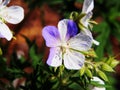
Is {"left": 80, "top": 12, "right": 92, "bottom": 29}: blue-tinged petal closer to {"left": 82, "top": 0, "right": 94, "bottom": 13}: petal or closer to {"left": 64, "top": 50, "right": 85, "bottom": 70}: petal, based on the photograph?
{"left": 82, "top": 0, "right": 94, "bottom": 13}: petal

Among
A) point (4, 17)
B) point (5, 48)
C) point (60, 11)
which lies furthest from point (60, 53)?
point (60, 11)

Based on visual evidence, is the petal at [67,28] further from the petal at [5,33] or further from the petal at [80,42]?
the petal at [5,33]

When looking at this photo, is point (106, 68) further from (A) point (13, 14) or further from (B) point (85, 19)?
(A) point (13, 14)

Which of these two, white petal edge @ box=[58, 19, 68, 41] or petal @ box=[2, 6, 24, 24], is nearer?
white petal edge @ box=[58, 19, 68, 41]

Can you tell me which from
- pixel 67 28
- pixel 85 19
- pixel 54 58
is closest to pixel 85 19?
pixel 85 19

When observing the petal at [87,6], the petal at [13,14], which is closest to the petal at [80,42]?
the petal at [87,6]

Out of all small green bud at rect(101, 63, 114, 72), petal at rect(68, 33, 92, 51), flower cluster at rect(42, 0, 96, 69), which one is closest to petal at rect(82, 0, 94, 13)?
flower cluster at rect(42, 0, 96, 69)
